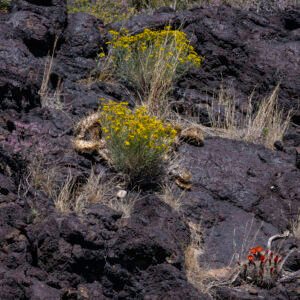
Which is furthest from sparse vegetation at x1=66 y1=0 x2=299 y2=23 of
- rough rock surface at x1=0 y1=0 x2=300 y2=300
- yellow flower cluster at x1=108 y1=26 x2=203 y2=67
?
yellow flower cluster at x1=108 y1=26 x2=203 y2=67

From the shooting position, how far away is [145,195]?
5879mm

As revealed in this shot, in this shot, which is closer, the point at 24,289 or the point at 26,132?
the point at 24,289

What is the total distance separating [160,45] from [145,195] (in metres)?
2.46

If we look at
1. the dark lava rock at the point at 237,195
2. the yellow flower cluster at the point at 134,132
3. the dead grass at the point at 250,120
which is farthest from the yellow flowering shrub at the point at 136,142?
the dead grass at the point at 250,120

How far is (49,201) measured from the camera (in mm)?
5277

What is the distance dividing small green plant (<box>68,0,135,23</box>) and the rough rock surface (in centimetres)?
121

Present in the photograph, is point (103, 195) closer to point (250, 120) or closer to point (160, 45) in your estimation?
point (250, 120)

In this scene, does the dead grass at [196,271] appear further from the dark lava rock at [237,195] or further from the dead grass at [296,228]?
the dead grass at [296,228]

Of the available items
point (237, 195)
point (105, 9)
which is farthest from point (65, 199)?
point (105, 9)

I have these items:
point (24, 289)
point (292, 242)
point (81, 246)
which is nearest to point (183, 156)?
point (292, 242)

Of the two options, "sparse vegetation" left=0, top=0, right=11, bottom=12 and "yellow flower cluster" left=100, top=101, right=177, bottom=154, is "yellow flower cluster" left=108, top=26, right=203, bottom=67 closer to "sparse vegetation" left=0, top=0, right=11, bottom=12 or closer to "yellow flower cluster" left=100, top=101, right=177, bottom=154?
"sparse vegetation" left=0, top=0, right=11, bottom=12

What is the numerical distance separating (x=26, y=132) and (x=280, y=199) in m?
2.60

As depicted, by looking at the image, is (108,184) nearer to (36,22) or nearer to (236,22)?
(36,22)

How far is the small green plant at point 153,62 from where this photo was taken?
759 cm
